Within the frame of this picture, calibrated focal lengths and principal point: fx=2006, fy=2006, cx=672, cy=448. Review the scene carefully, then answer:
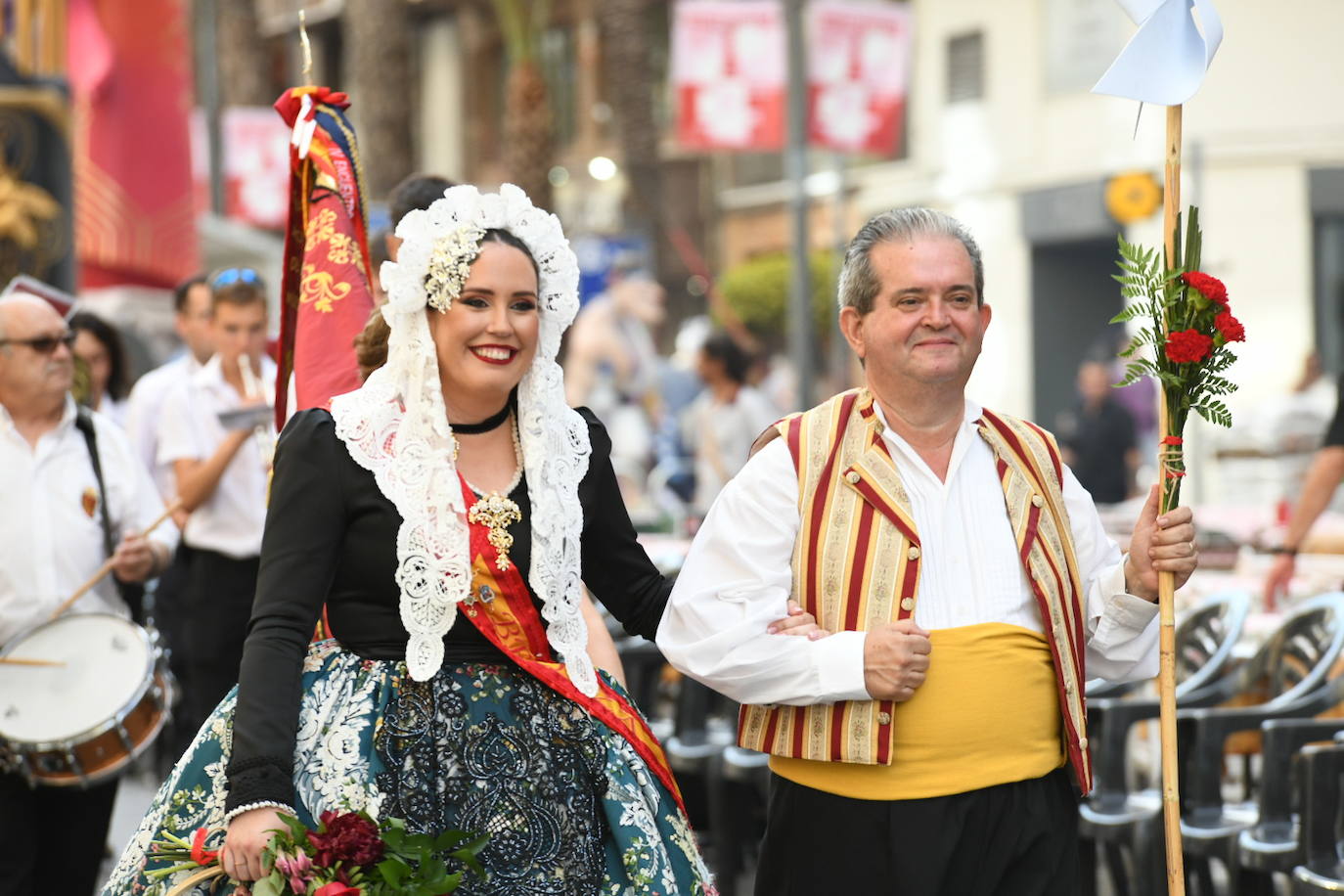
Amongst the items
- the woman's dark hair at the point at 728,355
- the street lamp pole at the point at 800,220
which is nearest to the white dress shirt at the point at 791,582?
the woman's dark hair at the point at 728,355

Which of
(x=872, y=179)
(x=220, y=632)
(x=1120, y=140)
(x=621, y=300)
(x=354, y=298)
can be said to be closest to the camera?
(x=354, y=298)

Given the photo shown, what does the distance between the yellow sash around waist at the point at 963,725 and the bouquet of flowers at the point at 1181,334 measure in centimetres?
44

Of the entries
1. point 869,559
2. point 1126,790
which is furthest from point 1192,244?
point 1126,790

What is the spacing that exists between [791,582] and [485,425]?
0.68 m

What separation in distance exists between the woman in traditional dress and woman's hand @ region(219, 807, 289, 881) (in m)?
0.01

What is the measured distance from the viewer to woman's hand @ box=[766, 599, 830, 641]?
12.4ft

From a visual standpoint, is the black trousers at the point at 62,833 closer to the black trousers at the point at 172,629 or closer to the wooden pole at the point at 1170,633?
the wooden pole at the point at 1170,633

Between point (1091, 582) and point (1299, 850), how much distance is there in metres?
1.54

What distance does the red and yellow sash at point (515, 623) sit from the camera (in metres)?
3.80

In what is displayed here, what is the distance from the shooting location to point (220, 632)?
732cm

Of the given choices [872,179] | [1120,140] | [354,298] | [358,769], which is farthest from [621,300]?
[358,769]

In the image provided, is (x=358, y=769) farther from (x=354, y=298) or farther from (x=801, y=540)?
(x=354, y=298)

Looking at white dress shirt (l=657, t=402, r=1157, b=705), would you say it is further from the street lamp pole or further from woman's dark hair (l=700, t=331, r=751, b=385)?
the street lamp pole

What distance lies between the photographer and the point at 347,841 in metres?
3.49
